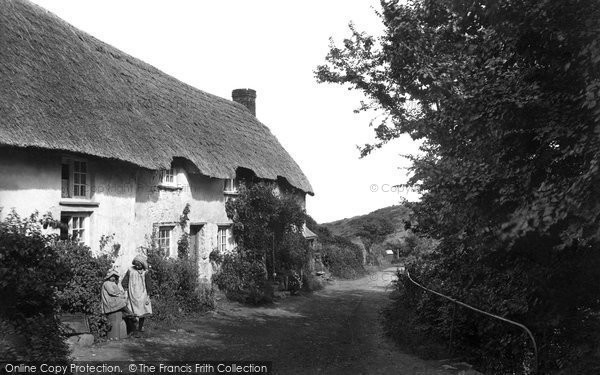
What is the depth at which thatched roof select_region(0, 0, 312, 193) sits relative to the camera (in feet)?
29.6

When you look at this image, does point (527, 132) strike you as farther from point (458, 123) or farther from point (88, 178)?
point (88, 178)

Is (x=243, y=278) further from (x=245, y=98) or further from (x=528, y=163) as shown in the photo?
(x=528, y=163)

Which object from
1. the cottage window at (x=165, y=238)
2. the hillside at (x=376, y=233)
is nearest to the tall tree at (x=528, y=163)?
the cottage window at (x=165, y=238)

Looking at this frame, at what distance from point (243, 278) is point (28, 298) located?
9.32 m

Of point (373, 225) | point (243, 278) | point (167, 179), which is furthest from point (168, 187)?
point (373, 225)

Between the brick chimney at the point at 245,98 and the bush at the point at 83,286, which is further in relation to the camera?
the brick chimney at the point at 245,98

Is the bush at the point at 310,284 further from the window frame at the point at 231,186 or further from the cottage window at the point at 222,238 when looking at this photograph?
the window frame at the point at 231,186

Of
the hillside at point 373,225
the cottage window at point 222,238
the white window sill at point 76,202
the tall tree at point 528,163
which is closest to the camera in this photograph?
the tall tree at point 528,163

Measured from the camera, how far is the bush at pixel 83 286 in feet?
29.5

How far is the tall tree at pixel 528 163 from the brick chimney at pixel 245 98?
1852 centimetres

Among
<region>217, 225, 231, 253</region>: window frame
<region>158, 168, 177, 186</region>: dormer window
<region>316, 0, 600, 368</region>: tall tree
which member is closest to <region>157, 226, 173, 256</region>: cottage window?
<region>158, 168, 177, 186</region>: dormer window

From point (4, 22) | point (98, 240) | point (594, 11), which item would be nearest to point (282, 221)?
point (98, 240)

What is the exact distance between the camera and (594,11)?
4.17 m

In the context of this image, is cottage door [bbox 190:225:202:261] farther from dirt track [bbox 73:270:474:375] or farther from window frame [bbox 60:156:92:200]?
window frame [bbox 60:156:92:200]
